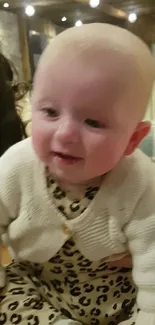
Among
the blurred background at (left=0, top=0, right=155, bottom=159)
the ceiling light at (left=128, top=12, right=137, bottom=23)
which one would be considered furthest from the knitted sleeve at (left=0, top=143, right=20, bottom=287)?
the ceiling light at (left=128, top=12, right=137, bottom=23)

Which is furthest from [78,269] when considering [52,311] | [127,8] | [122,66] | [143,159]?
[127,8]

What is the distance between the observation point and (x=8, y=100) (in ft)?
4.06

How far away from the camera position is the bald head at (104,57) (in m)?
0.56

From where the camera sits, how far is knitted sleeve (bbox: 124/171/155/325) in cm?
65

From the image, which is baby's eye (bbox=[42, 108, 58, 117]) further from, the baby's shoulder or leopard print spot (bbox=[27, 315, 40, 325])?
leopard print spot (bbox=[27, 315, 40, 325])

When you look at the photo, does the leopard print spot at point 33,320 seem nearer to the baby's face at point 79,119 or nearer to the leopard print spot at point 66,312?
the leopard print spot at point 66,312

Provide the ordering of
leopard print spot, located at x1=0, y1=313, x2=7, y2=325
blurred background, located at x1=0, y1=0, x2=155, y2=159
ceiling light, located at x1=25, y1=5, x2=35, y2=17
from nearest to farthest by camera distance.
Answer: leopard print spot, located at x1=0, y1=313, x2=7, y2=325, blurred background, located at x1=0, y1=0, x2=155, y2=159, ceiling light, located at x1=25, y1=5, x2=35, y2=17

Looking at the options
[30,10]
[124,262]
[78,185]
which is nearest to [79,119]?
[78,185]

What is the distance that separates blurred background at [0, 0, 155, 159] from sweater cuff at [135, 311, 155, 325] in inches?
40.9

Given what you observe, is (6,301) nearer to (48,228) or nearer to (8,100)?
(48,228)

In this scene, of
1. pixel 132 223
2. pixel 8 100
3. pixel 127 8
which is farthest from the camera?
pixel 127 8

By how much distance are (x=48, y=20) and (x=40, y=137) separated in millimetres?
1401

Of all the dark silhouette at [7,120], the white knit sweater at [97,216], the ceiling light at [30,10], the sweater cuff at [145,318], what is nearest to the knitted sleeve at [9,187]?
the white knit sweater at [97,216]

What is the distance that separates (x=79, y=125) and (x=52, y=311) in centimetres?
28
